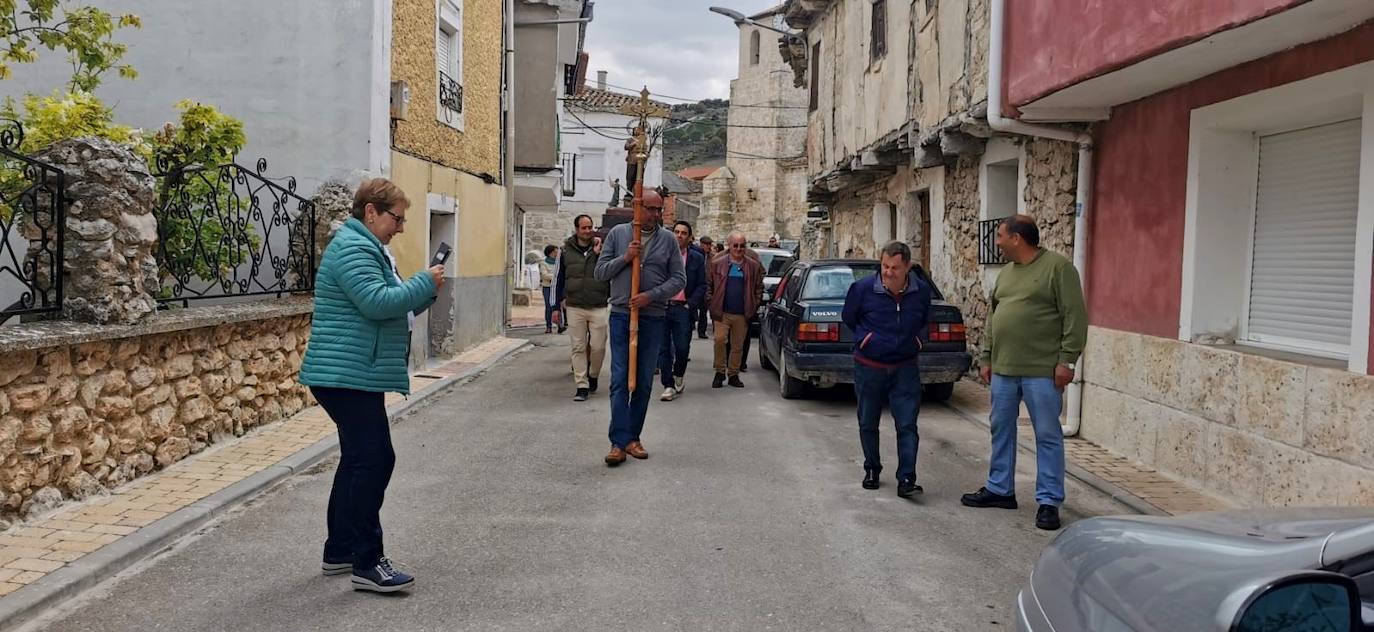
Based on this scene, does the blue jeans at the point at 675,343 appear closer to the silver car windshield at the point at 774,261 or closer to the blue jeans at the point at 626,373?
the blue jeans at the point at 626,373

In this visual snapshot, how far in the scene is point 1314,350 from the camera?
6188 mm

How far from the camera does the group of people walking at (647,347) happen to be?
4.23 meters

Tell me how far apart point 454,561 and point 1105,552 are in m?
3.33

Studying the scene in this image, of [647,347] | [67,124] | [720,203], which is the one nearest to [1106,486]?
[647,347]

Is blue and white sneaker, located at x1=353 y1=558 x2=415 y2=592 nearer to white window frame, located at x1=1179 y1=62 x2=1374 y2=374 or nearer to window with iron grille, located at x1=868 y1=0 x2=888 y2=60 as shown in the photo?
white window frame, located at x1=1179 y1=62 x2=1374 y2=374

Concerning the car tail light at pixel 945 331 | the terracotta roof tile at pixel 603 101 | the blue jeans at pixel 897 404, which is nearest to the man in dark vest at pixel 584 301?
the car tail light at pixel 945 331

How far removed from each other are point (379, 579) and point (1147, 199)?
19.5 ft

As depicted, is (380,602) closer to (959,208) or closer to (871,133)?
(959,208)

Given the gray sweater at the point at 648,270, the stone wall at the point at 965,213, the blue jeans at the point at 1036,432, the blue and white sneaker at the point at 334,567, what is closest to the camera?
the blue and white sneaker at the point at 334,567

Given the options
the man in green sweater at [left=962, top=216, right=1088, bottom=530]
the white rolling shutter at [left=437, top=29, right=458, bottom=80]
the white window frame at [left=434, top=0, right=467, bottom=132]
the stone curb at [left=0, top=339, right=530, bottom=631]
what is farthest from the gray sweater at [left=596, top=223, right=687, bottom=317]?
the white rolling shutter at [left=437, top=29, right=458, bottom=80]

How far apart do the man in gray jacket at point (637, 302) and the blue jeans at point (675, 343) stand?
3183 mm

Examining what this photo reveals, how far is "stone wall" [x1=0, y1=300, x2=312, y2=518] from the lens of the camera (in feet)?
16.6

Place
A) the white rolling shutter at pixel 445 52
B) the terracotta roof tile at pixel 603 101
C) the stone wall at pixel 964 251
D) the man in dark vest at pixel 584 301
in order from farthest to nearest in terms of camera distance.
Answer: the terracotta roof tile at pixel 603 101, the white rolling shutter at pixel 445 52, the stone wall at pixel 964 251, the man in dark vest at pixel 584 301

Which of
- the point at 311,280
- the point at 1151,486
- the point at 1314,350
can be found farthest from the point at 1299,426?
the point at 311,280
